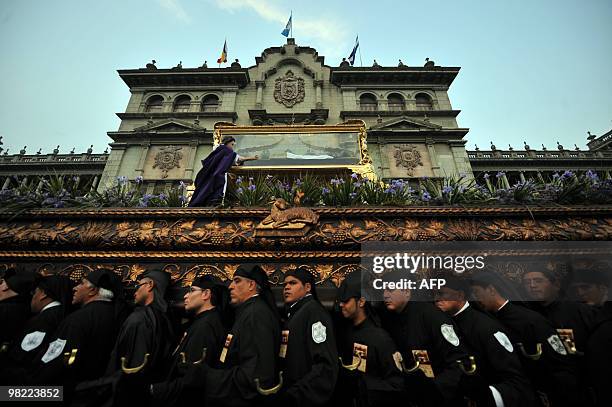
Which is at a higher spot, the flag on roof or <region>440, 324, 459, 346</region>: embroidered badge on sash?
the flag on roof

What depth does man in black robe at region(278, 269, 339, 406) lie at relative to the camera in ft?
5.67

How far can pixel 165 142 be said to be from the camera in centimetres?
1331

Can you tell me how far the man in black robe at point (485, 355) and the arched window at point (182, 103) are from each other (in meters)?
15.9

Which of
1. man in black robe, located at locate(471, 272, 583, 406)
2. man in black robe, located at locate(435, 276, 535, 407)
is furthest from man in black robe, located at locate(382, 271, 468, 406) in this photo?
man in black robe, located at locate(471, 272, 583, 406)

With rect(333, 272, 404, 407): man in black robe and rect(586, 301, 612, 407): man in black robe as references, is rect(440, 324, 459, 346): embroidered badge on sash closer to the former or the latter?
rect(333, 272, 404, 407): man in black robe

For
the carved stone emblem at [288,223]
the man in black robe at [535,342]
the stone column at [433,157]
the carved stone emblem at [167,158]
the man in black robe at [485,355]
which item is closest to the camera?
the man in black robe at [485,355]

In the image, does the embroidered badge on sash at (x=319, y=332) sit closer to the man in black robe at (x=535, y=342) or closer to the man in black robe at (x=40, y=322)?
the man in black robe at (x=535, y=342)

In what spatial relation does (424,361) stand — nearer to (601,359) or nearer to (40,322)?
(601,359)

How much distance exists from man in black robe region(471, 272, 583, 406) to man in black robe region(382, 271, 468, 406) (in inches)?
18.8

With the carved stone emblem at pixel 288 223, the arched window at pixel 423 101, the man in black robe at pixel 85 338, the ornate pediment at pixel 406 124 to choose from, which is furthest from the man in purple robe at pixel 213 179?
the arched window at pixel 423 101

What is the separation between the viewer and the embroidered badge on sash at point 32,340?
2.06 m

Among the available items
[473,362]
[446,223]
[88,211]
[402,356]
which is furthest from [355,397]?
[88,211]

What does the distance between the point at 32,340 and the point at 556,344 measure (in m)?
3.90

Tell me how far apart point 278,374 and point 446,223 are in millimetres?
1944
